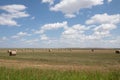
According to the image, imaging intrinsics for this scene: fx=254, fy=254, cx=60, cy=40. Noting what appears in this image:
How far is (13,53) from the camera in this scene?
181 feet

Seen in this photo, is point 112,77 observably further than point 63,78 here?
Yes

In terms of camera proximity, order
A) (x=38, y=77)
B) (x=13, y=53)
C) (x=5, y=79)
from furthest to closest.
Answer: (x=13, y=53)
(x=38, y=77)
(x=5, y=79)

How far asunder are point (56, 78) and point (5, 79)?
247 cm

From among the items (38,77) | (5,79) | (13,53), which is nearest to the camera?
(5,79)

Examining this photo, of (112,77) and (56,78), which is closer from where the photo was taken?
(56,78)

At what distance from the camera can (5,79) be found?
473 inches

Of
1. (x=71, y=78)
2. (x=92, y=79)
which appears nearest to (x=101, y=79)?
(x=92, y=79)

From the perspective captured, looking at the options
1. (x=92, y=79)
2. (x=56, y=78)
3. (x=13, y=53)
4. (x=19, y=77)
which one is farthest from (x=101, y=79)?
(x=13, y=53)

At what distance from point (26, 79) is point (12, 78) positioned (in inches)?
27.1

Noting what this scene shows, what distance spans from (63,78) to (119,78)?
2.97 metres

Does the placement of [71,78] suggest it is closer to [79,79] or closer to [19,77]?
[79,79]

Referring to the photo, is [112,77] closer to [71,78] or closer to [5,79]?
[71,78]

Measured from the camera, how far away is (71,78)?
42.1 feet

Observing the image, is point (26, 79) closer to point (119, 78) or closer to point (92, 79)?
point (92, 79)
